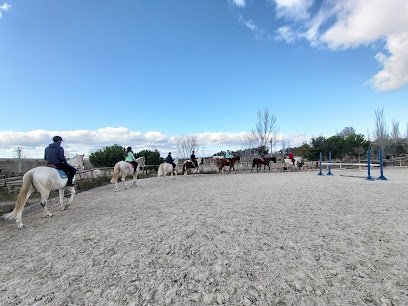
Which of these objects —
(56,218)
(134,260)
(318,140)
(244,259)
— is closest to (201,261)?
(244,259)

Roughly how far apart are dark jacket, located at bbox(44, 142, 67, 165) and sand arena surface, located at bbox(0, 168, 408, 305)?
6.27 ft

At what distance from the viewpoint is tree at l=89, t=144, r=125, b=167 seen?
47.6 m

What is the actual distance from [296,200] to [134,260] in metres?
6.11

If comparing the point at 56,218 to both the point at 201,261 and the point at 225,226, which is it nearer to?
the point at 225,226

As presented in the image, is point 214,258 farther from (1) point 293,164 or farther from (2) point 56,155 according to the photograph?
(1) point 293,164

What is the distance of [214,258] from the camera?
4277 millimetres

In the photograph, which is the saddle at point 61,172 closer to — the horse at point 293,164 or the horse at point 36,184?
the horse at point 36,184

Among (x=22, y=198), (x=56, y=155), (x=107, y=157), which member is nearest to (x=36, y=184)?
(x=22, y=198)

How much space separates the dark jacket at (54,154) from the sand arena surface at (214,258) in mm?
1912

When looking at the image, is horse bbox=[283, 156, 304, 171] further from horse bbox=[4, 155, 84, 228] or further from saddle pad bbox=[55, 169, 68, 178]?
horse bbox=[4, 155, 84, 228]

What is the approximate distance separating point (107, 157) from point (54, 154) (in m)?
41.1

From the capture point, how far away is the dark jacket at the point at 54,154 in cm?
847

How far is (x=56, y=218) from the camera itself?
7887mm

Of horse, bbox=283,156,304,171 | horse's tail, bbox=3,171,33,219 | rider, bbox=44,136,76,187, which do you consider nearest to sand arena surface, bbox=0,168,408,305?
horse's tail, bbox=3,171,33,219
